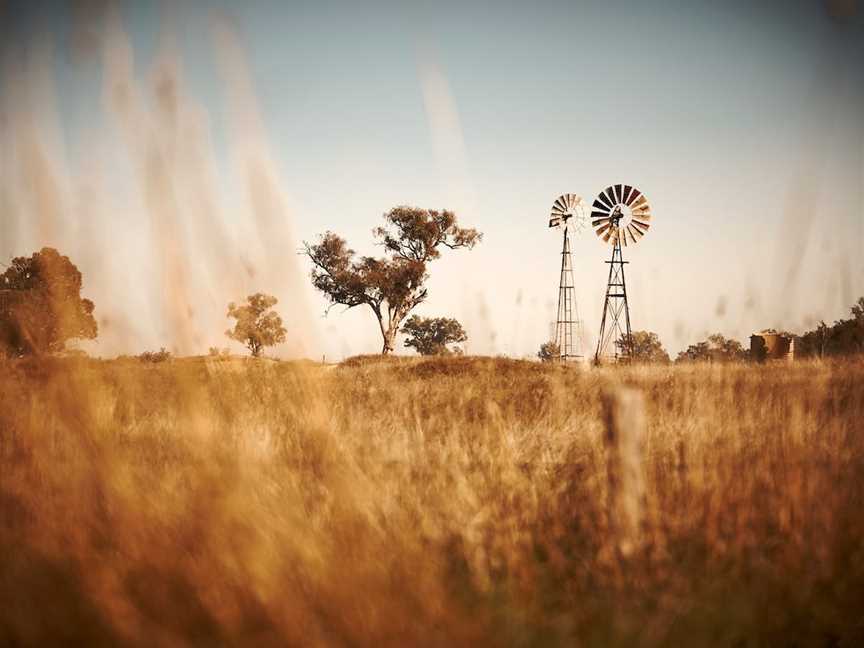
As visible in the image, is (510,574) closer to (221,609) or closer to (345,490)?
(345,490)

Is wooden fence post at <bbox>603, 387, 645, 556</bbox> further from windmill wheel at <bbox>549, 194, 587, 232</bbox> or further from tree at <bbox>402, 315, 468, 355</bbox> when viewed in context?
tree at <bbox>402, 315, 468, 355</bbox>

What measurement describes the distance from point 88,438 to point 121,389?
7188mm

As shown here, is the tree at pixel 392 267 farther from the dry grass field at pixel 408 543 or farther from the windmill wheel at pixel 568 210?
the dry grass field at pixel 408 543

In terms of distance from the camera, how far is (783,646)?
87.6 inches

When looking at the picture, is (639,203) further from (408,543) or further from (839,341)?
(408,543)

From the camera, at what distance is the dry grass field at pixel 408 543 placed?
190 cm

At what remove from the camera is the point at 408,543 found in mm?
2574

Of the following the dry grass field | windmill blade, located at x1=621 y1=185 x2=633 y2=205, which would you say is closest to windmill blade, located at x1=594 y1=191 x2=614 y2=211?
windmill blade, located at x1=621 y1=185 x2=633 y2=205

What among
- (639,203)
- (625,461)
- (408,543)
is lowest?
(408,543)

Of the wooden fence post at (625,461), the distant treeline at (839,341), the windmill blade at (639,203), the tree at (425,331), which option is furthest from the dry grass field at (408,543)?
the tree at (425,331)

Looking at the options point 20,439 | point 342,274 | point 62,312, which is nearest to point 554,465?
point 62,312

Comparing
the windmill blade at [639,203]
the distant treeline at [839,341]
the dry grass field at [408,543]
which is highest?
the windmill blade at [639,203]

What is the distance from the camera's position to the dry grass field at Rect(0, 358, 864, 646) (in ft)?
6.24

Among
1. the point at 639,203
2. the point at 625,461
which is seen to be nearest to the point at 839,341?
the point at 639,203
